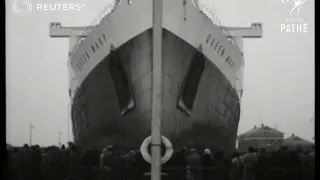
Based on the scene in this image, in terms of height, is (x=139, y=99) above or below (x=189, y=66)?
below

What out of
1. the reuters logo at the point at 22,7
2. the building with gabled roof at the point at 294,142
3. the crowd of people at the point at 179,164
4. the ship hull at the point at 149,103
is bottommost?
the crowd of people at the point at 179,164

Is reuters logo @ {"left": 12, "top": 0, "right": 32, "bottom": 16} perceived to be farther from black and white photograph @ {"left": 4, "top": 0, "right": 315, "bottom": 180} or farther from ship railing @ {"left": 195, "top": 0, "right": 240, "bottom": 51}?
ship railing @ {"left": 195, "top": 0, "right": 240, "bottom": 51}

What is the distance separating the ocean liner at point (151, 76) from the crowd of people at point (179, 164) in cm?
6

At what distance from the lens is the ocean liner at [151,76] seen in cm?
247

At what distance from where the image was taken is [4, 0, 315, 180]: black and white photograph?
2.47m

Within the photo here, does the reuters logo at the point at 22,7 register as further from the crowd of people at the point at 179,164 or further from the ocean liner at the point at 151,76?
the crowd of people at the point at 179,164

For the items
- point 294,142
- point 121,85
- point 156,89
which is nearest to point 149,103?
point 156,89

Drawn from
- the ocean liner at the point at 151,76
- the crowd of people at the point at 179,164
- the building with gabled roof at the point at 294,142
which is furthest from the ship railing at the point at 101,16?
the building with gabled roof at the point at 294,142

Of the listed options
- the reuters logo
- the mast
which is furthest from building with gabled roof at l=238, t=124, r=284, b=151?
the reuters logo

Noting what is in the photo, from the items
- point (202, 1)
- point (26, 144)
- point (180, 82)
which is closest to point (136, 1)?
point (202, 1)

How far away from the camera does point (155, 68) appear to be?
246 centimetres

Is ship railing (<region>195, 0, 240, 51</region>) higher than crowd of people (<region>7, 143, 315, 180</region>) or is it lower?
higher

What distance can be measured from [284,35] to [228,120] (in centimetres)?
64
